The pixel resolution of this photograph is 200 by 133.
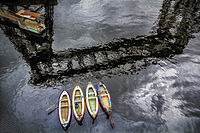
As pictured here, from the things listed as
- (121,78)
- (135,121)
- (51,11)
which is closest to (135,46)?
(121,78)

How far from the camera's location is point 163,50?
82.1 ft

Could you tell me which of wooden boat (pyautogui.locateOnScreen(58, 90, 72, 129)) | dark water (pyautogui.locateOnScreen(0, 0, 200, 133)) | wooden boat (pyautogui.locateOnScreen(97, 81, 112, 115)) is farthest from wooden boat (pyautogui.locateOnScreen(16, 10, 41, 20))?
wooden boat (pyautogui.locateOnScreen(97, 81, 112, 115))

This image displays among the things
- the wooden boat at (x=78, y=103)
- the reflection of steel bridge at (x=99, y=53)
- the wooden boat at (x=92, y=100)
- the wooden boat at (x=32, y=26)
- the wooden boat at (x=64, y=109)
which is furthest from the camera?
the wooden boat at (x=32, y=26)

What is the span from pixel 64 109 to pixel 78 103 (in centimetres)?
197

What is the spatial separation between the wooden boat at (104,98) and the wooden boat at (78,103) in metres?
2.57

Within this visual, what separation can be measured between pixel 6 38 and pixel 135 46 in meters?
26.6

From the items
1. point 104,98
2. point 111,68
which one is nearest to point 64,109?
point 104,98

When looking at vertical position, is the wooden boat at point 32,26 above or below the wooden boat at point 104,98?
above

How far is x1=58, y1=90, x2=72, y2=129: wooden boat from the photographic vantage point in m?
15.6

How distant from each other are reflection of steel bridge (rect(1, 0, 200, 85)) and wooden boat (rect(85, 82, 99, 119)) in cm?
266

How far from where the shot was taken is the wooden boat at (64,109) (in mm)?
15601

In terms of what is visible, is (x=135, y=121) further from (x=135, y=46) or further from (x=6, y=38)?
(x=6, y=38)

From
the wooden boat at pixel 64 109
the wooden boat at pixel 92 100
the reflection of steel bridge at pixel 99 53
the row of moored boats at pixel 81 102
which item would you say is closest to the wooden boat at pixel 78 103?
the row of moored boats at pixel 81 102

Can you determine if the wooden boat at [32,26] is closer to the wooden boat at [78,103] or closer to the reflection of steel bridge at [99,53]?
the reflection of steel bridge at [99,53]
